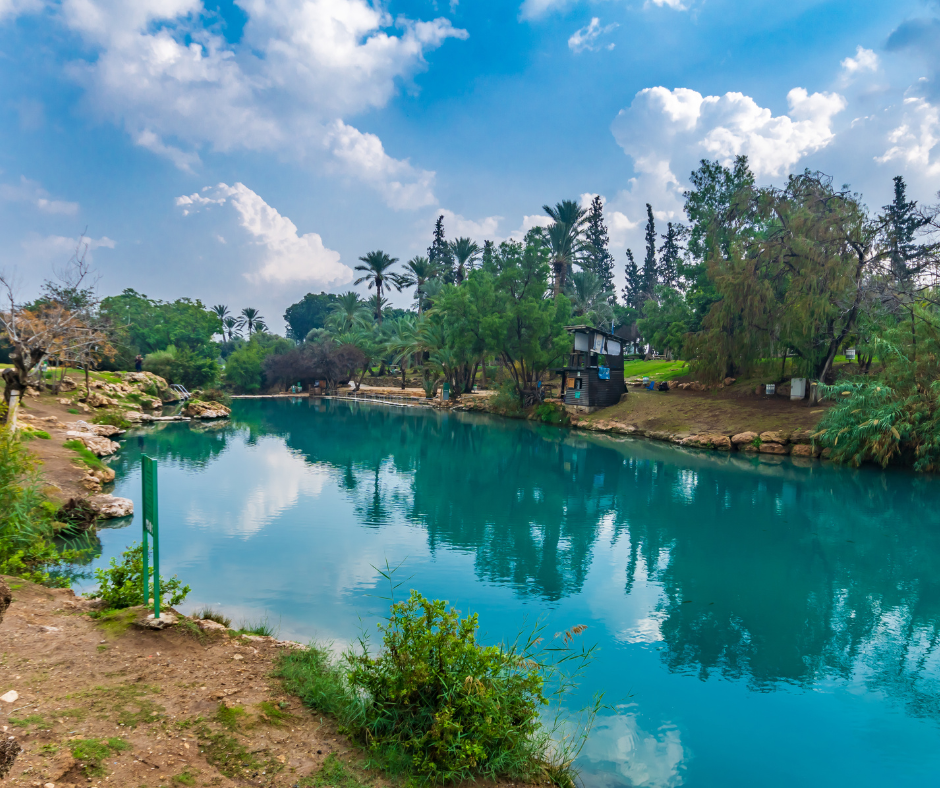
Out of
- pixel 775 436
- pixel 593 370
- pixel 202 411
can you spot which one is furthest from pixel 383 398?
pixel 775 436

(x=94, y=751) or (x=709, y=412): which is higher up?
(x=709, y=412)

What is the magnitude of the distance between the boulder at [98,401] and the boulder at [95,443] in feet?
27.6

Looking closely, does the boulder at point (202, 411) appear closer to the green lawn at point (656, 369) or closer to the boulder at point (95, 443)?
the boulder at point (95, 443)

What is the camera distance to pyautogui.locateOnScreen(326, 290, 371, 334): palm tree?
6244 cm

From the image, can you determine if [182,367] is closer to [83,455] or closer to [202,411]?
[202,411]

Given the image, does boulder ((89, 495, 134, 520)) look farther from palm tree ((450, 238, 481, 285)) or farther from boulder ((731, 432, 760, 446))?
palm tree ((450, 238, 481, 285))

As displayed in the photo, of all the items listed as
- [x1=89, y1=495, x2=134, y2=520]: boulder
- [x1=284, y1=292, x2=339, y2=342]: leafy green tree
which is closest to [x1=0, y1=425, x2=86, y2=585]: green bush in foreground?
[x1=89, y1=495, x2=134, y2=520]: boulder

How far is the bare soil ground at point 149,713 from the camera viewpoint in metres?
3.57

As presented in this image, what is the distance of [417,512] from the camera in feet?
50.2

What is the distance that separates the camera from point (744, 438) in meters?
25.0

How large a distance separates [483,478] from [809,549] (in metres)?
10.5

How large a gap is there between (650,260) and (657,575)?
65.1m

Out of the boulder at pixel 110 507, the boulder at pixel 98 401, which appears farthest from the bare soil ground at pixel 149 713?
the boulder at pixel 98 401

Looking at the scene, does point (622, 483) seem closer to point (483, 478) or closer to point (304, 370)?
point (483, 478)
